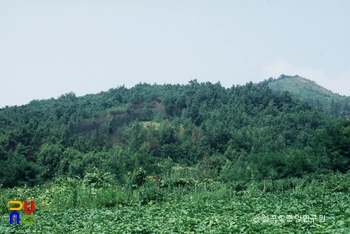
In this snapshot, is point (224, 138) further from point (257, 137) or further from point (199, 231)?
point (199, 231)

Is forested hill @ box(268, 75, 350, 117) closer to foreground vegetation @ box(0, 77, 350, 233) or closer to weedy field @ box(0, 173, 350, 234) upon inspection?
foreground vegetation @ box(0, 77, 350, 233)

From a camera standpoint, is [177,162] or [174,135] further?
[174,135]

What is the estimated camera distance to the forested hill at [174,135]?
134ft

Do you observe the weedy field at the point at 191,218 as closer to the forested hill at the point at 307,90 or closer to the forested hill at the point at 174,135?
the forested hill at the point at 174,135

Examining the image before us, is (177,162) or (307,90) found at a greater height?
(307,90)

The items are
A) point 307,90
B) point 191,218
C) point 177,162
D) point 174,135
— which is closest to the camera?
point 191,218

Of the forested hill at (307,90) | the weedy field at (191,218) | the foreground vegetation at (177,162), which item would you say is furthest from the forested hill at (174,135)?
the forested hill at (307,90)

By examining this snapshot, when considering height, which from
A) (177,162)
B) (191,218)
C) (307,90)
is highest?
(307,90)

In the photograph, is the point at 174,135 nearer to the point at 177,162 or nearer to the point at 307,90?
the point at 177,162

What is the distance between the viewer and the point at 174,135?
239ft

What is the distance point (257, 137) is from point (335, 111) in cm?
4700

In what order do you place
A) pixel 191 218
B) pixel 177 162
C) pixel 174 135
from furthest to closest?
1. pixel 174 135
2. pixel 177 162
3. pixel 191 218

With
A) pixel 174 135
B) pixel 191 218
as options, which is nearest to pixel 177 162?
pixel 174 135

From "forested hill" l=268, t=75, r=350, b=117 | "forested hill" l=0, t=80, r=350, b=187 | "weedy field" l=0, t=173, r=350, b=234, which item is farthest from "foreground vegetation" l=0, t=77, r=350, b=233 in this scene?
"forested hill" l=268, t=75, r=350, b=117
